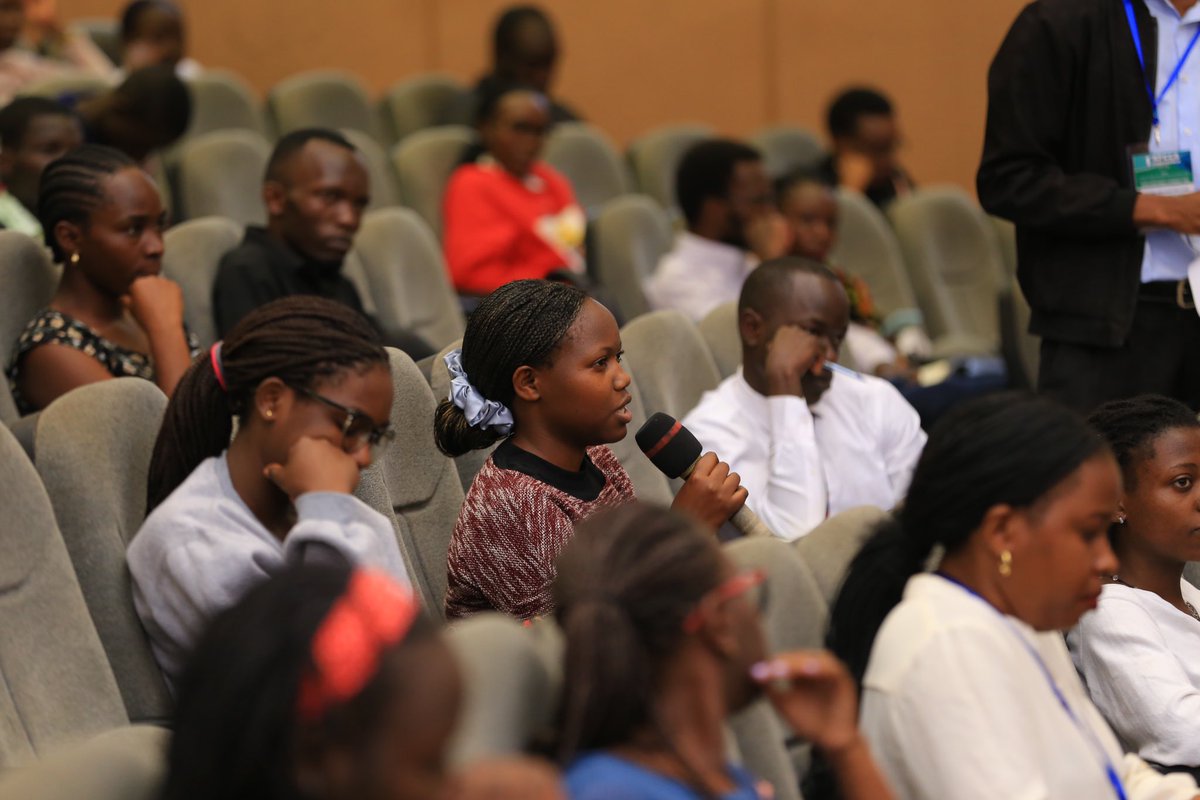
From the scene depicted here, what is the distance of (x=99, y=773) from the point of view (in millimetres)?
1229

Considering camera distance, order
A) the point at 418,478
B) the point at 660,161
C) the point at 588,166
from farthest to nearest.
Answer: the point at 660,161
the point at 588,166
the point at 418,478

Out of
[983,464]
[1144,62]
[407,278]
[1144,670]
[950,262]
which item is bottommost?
[950,262]

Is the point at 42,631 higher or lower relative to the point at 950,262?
higher

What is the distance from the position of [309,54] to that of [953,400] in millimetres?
4003

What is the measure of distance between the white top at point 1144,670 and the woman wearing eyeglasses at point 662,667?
0.76 metres

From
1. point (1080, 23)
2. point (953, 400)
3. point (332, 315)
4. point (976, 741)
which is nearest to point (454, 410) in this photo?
point (332, 315)

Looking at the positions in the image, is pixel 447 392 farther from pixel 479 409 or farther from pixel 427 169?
pixel 427 169

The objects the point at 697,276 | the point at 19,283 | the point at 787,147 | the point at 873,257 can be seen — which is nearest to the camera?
the point at 19,283

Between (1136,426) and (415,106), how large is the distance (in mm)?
4048

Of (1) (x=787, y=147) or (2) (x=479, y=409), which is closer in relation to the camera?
(2) (x=479, y=409)

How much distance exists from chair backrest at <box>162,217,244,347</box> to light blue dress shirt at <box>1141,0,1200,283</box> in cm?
184

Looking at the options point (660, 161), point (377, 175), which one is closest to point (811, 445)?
point (377, 175)

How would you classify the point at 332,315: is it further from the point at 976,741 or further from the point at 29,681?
the point at 976,741

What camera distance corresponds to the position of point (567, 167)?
17.6 ft
